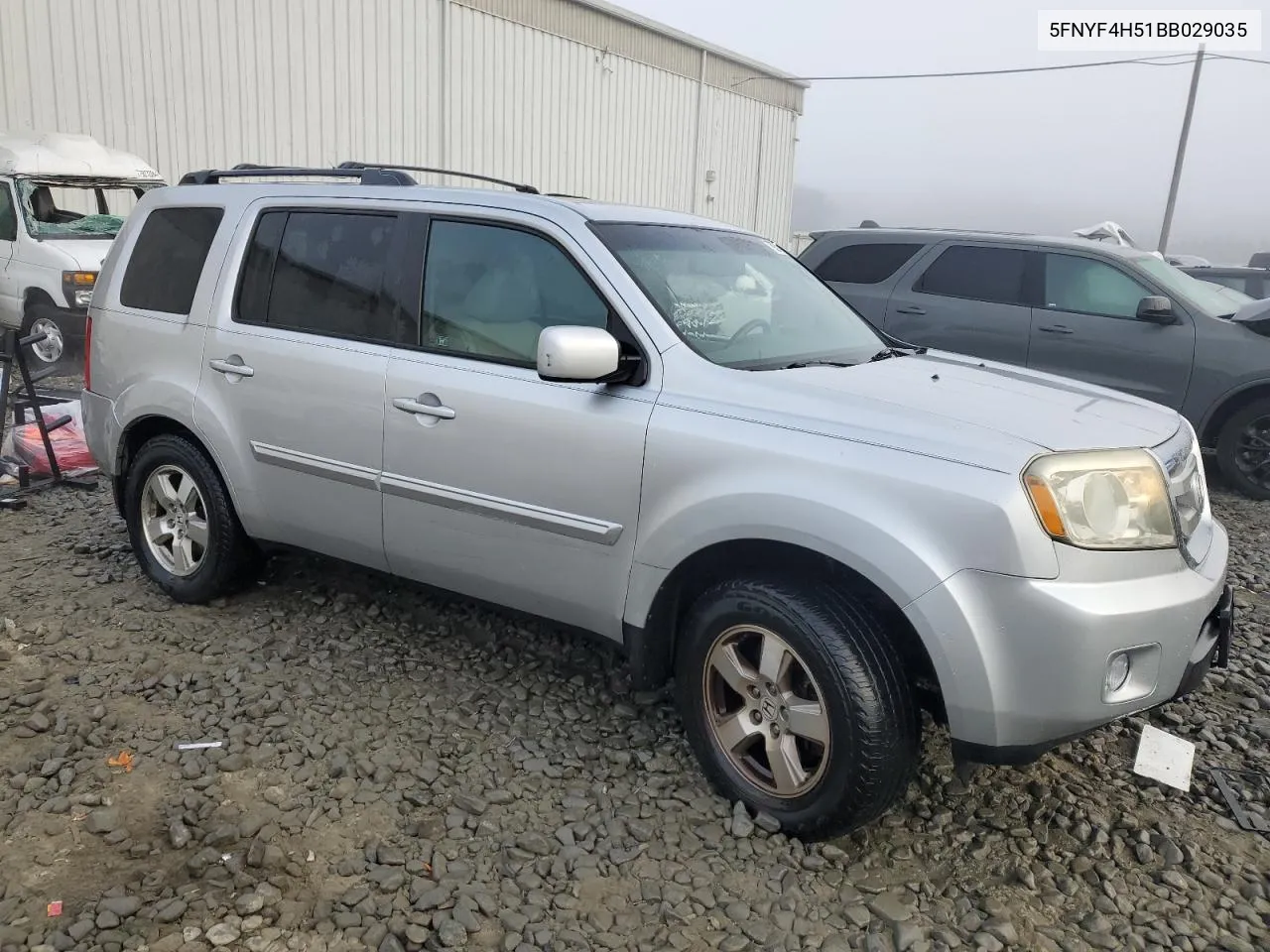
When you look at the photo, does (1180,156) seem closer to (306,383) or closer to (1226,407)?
(1226,407)

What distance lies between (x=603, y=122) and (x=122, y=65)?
9.25m

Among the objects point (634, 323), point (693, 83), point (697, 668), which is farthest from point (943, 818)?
point (693, 83)

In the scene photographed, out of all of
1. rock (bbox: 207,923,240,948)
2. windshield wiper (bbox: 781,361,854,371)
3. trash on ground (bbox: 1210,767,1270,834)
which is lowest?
rock (bbox: 207,923,240,948)

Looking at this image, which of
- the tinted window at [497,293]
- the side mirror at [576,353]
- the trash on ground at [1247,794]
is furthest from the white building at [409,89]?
the trash on ground at [1247,794]

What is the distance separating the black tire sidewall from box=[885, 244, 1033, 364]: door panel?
528 centimetres

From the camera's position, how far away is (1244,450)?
6.82 metres

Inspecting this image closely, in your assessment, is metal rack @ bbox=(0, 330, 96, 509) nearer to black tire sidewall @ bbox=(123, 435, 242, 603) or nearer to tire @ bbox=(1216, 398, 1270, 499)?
black tire sidewall @ bbox=(123, 435, 242, 603)

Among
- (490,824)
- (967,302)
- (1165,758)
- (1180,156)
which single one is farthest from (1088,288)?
(1180,156)

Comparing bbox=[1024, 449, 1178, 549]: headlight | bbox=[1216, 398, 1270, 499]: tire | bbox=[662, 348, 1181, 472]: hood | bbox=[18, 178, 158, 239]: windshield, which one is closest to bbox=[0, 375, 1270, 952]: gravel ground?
bbox=[1024, 449, 1178, 549]: headlight

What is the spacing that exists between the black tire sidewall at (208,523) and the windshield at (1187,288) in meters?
6.35

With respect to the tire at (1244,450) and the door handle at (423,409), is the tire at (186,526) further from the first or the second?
the tire at (1244,450)

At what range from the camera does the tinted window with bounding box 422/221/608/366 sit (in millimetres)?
3168

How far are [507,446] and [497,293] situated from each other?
0.57m

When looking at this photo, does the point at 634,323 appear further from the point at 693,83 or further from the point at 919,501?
the point at 693,83
